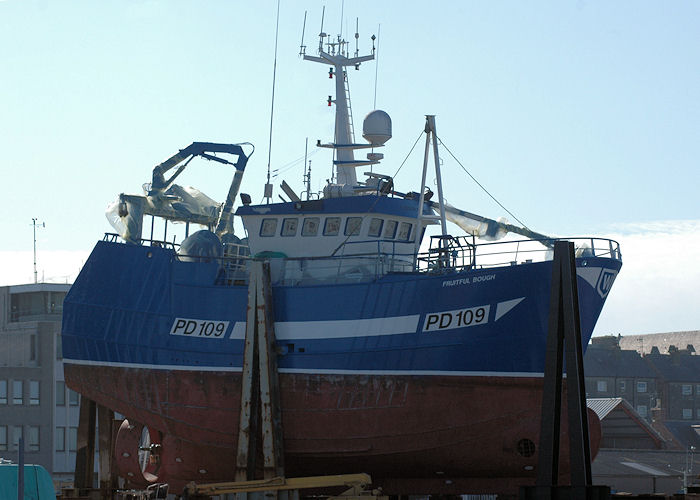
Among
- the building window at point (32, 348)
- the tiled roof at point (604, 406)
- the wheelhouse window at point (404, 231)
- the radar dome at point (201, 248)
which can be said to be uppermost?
the wheelhouse window at point (404, 231)

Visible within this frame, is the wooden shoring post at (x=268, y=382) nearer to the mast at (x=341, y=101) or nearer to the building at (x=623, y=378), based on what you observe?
the mast at (x=341, y=101)

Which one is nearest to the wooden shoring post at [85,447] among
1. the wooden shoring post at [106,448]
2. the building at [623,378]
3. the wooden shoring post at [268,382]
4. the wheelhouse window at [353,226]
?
the wooden shoring post at [106,448]

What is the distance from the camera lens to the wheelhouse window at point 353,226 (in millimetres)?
25953

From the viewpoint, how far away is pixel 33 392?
160 ft

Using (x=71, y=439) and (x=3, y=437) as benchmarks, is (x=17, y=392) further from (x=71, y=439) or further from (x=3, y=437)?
(x=71, y=439)

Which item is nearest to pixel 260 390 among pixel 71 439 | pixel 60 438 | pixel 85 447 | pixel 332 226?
pixel 332 226

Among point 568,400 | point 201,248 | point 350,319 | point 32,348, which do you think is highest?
point 201,248

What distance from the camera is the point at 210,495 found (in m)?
21.9

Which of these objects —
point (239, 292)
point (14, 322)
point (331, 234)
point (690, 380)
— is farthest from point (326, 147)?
point (690, 380)

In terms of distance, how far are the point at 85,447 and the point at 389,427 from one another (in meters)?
9.06

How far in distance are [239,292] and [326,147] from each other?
531 cm

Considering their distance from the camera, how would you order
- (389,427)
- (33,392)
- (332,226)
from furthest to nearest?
(33,392), (332,226), (389,427)

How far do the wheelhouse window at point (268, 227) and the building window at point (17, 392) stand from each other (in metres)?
25.2

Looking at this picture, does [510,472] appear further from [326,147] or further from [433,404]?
[326,147]
